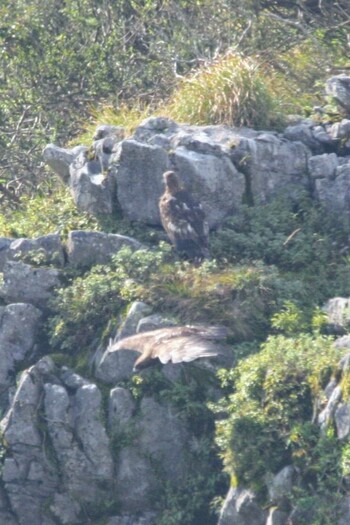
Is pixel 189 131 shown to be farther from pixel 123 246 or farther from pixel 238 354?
pixel 238 354

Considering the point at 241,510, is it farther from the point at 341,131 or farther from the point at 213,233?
the point at 341,131

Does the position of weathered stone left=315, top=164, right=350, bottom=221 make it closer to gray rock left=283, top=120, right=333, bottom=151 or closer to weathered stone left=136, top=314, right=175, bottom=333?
gray rock left=283, top=120, right=333, bottom=151

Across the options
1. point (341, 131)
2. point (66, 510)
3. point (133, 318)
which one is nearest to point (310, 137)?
point (341, 131)

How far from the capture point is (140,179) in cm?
1313

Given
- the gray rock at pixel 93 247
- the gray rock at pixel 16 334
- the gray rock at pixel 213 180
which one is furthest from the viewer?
the gray rock at pixel 213 180

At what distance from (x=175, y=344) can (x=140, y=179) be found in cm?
331

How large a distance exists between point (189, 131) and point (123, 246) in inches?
83.5

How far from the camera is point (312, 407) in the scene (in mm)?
9852

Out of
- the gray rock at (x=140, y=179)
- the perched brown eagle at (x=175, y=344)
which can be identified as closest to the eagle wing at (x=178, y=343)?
the perched brown eagle at (x=175, y=344)

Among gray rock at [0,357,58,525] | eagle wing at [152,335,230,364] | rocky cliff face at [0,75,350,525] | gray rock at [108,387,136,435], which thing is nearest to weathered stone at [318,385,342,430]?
rocky cliff face at [0,75,350,525]

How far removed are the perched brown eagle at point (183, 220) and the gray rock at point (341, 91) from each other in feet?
7.47

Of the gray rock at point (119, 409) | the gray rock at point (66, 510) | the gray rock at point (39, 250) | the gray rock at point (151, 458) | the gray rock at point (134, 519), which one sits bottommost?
the gray rock at point (134, 519)

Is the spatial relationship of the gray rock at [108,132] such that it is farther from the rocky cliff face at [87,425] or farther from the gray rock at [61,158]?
the rocky cliff face at [87,425]

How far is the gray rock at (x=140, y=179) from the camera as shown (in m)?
13.0
